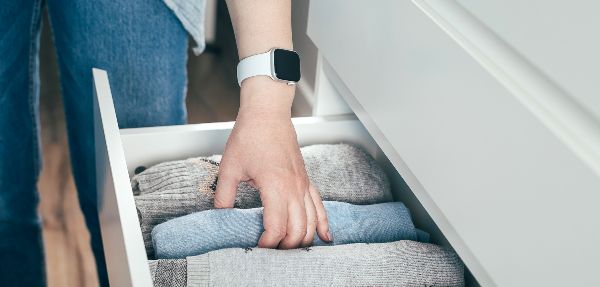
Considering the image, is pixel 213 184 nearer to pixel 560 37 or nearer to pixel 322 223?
pixel 322 223

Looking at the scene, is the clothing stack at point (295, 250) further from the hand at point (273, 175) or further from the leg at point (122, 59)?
the leg at point (122, 59)

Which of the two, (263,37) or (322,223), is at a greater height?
(263,37)

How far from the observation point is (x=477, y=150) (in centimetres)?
45

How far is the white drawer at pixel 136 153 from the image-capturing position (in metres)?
0.49

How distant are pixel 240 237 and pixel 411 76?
0.69 feet

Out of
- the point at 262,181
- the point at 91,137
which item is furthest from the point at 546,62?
the point at 91,137

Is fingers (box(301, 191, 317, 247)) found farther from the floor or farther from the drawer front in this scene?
the floor

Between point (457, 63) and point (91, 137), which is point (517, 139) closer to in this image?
point (457, 63)

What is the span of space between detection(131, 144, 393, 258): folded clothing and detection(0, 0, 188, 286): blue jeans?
137 mm

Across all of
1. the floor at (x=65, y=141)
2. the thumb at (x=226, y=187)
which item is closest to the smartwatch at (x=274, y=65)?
the thumb at (x=226, y=187)

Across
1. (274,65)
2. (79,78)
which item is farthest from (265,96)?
(79,78)

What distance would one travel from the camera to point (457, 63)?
1.55 ft

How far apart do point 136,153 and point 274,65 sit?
191 millimetres

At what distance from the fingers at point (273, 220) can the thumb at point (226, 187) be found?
0.03 metres
